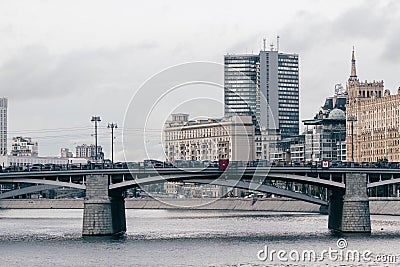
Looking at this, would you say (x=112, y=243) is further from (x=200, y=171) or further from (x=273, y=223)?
(x=273, y=223)

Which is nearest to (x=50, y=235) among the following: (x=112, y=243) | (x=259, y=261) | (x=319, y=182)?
(x=112, y=243)

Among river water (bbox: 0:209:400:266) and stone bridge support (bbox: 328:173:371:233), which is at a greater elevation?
stone bridge support (bbox: 328:173:371:233)

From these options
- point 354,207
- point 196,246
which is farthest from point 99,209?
point 354,207

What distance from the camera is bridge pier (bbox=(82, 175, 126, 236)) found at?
124688mm

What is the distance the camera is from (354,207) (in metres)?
128

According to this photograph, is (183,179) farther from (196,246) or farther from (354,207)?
(354,207)

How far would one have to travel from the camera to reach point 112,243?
379 ft

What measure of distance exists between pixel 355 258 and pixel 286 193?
60189 millimetres

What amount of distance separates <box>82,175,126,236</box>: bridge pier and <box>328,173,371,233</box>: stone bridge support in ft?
81.9

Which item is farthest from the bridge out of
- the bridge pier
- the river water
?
the river water

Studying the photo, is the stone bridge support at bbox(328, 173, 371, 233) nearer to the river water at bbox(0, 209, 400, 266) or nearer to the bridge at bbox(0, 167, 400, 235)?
the bridge at bbox(0, 167, 400, 235)

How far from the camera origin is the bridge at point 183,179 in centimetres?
12550

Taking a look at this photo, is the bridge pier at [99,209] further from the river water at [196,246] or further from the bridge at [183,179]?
the river water at [196,246]

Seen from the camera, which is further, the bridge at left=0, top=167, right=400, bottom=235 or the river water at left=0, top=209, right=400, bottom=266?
the bridge at left=0, top=167, right=400, bottom=235
